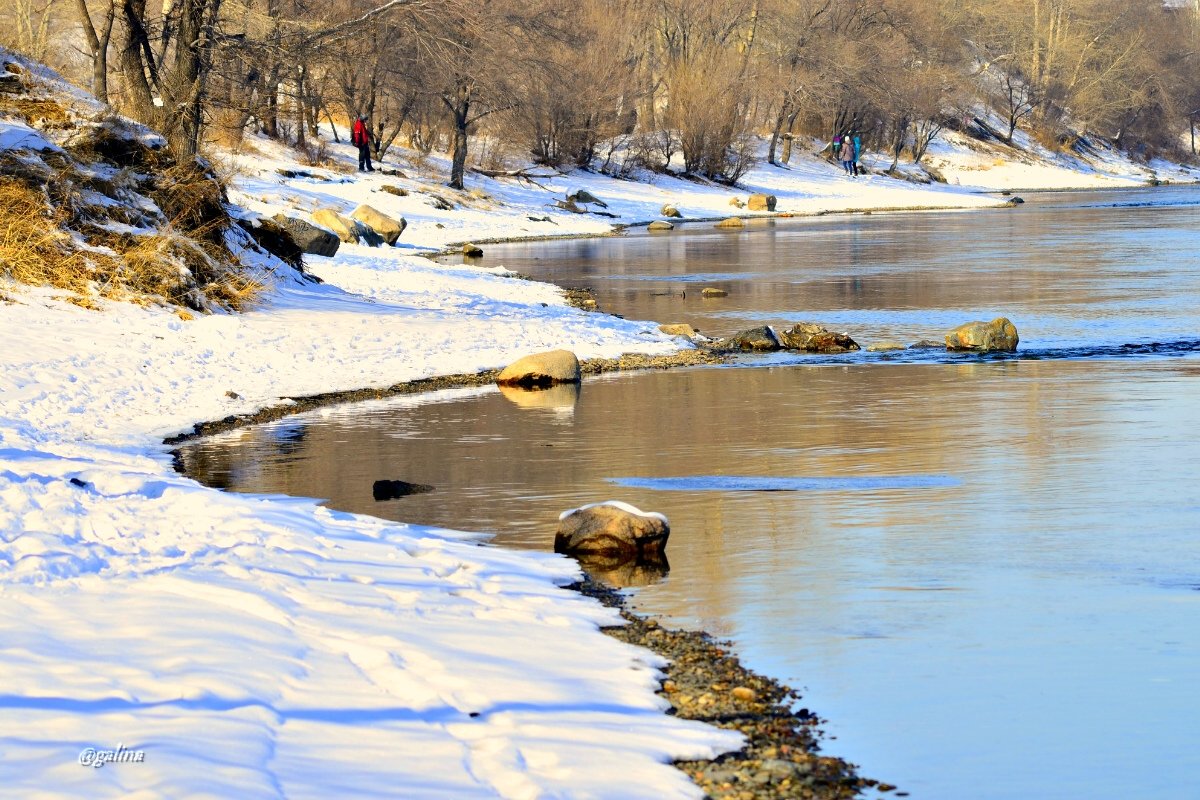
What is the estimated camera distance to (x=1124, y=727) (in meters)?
6.55

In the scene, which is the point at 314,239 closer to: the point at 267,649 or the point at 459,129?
the point at 459,129

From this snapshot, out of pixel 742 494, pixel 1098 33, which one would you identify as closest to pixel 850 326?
pixel 742 494

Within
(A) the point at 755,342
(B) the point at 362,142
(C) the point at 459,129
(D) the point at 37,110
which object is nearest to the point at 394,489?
(A) the point at 755,342

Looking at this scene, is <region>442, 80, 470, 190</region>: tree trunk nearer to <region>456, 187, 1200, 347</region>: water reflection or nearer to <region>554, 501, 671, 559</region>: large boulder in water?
<region>456, 187, 1200, 347</region>: water reflection

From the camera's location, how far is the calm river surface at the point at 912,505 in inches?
263

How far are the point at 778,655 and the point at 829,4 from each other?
7939 cm

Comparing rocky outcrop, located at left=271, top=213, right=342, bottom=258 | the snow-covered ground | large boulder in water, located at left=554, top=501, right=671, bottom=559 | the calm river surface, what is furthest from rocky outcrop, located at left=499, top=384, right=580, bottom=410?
rocky outcrop, located at left=271, top=213, right=342, bottom=258

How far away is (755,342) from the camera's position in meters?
20.5

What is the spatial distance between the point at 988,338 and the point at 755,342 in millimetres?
2916

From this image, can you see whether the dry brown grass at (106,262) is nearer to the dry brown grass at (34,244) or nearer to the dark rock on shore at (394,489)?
the dry brown grass at (34,244)

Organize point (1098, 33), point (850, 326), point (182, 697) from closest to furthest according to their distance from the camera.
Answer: point (182, 697), point (850, 326), point (1098, 33)

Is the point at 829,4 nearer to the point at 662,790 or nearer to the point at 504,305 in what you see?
the point at 504,305

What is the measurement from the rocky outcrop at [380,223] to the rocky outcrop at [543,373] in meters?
21.7

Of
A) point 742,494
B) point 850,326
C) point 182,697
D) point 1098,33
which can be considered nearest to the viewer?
point 182,697
